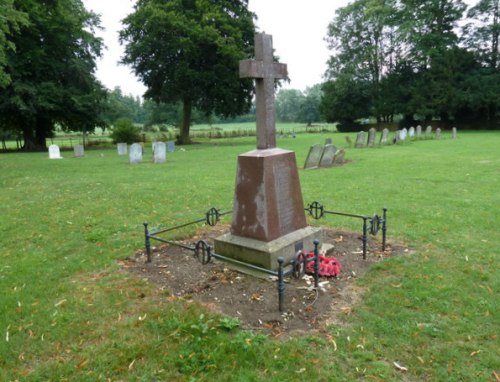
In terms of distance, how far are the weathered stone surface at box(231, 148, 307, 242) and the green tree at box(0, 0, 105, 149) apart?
2475cm

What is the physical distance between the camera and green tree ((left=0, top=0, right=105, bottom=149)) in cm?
2586

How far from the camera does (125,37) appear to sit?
3191 centimetres

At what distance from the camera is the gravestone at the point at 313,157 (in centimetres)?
1472

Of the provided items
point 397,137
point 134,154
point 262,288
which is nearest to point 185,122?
point 134,154

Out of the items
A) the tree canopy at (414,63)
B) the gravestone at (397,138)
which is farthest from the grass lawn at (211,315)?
the tree canopy at (414,63)

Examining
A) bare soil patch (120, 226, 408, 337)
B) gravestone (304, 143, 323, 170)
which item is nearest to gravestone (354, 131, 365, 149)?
gravestone (304, 143, 323, 170)

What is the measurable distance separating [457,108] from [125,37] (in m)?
35.1

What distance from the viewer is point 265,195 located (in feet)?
15.5

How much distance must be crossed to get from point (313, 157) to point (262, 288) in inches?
432

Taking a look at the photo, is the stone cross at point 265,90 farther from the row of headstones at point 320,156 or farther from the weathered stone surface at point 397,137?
the weathered stone surface at point 397,137

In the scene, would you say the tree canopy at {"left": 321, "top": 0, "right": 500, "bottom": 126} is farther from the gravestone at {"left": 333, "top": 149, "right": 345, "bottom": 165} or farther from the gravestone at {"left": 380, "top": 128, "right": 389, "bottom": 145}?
the gravestone at {"left": 333, "top": 149, "right": 345, "bottom": 165}

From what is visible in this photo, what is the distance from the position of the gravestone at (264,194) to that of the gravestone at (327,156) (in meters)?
10.1

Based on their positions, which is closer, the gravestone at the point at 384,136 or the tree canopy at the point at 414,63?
the gravestone at the point at 384,136

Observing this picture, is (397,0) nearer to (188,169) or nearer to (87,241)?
(188,169)
